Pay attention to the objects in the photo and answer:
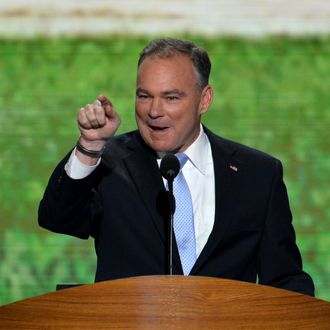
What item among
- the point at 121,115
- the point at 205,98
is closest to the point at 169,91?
the point at 205,98

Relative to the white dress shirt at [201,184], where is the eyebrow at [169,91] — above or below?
above

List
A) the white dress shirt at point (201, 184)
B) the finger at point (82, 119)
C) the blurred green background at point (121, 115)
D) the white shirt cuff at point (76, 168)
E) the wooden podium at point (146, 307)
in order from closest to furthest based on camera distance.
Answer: the wooden podium at point (146, 307)
the finger at point (82, 119)
the white shirt cuff at point (76, 168)
the white dress shirt at point (201, 184)
the blurred green background at point (121, 115)

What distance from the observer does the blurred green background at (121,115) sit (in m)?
5.46

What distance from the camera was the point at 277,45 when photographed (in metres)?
5.75

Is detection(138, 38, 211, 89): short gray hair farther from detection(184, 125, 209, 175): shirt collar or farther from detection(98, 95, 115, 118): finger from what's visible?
detection(98, 95, 115, 118): finger

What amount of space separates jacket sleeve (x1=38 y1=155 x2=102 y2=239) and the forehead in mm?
291

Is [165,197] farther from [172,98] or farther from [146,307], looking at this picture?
[146,307]

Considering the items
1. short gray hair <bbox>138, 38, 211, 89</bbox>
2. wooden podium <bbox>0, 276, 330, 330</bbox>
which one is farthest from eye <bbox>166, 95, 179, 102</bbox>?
wooden podium <bbox>0, 276, 330, 330</bbox>

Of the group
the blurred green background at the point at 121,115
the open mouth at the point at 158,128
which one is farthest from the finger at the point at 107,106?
the blurred green background at the point at 121,115

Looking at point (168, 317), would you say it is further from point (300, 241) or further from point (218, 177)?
point (300, 241)

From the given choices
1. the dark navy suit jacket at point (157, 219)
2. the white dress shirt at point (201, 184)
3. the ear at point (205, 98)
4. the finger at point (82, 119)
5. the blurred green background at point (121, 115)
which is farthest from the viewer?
the blurred green background at point (121, 115)

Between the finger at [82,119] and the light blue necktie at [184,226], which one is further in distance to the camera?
the light blue necktie at [184,226]

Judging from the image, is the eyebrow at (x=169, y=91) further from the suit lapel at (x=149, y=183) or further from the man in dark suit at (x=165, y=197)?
the suit lapel at (x=149, y=183)

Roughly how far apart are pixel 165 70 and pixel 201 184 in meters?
0.38
